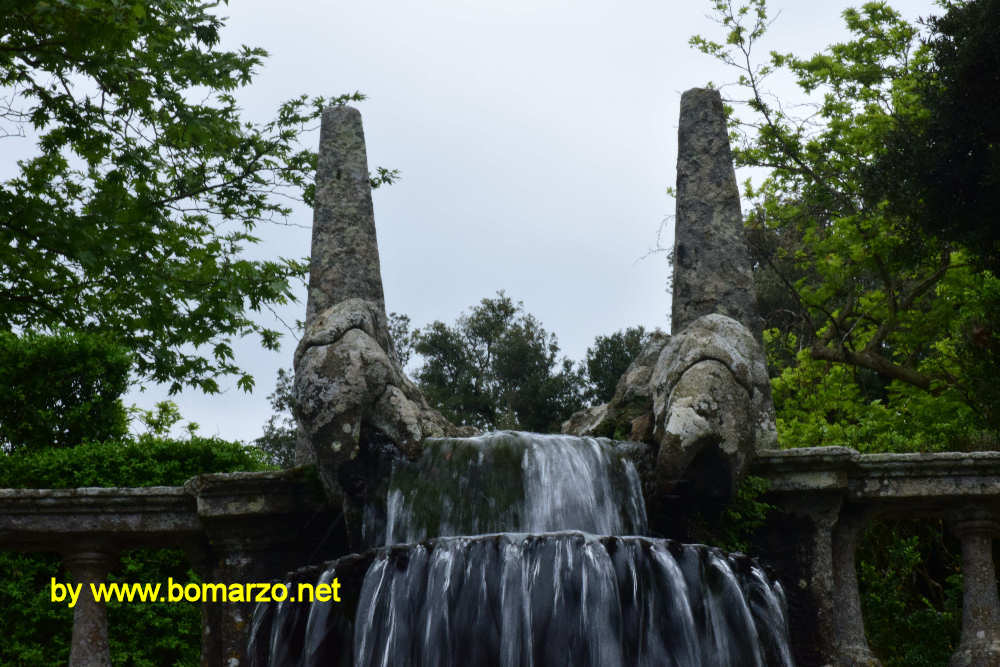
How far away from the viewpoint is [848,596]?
588 centimetres

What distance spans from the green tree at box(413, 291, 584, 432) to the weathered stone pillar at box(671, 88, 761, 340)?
12580 mm

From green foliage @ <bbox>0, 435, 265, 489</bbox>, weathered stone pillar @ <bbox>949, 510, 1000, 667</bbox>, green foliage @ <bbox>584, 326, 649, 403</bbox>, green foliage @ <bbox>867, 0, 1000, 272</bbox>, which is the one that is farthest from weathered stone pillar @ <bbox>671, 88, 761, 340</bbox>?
green foliage @ <bbox>584, 326, 649, 403</bbox>

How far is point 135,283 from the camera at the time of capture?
10734mm

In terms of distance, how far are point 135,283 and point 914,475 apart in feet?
27.0

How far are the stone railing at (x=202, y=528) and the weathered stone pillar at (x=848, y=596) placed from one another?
119 inches

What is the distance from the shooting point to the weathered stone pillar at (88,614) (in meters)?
5.97

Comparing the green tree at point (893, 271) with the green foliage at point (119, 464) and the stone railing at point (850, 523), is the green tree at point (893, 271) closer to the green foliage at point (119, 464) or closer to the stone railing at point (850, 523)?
the stone railing at point (850, 523)

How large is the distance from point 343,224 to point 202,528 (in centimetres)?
251

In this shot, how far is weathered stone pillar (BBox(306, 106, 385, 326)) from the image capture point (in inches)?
284

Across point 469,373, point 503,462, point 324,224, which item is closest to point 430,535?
point 503,462

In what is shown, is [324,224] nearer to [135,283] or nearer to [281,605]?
[281,605]

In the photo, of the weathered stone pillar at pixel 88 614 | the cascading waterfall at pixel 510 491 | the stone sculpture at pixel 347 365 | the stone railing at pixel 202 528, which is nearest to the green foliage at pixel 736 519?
the cascading waterfall at pixel 510 491

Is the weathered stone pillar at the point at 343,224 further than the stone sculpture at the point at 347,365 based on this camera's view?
Yes

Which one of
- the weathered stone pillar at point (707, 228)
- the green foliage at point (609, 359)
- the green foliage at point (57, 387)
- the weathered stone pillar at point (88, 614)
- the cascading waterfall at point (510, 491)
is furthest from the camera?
the green foliage at point (609, 359)
